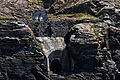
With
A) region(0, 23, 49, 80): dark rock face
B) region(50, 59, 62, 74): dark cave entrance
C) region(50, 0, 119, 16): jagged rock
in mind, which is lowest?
region(50, 59, 62, 74): dark cave entrance

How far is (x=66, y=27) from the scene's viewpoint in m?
32.0

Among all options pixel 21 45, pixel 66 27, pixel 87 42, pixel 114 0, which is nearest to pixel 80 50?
pixel 87 42

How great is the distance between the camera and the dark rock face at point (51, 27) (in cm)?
3084

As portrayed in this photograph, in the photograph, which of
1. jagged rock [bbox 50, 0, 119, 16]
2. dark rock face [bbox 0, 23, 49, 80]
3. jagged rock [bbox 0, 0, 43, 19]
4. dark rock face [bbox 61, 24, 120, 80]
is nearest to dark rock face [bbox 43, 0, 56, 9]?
jagged rock [bbox 0, 0, 43, 19]

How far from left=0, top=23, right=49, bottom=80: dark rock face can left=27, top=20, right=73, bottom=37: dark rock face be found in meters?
2.24

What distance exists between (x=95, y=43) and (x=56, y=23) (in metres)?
5.66

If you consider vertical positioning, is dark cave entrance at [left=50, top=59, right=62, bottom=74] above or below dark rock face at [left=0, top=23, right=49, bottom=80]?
below

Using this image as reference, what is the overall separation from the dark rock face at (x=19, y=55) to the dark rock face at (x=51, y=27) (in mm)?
2240

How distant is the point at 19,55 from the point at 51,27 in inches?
228

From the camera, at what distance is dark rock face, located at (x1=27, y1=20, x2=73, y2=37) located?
3084cm

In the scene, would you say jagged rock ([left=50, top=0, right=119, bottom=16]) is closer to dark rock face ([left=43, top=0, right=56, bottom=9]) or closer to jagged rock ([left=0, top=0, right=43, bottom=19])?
jagged rock ([left=0, top=0, right=43, bottom=19])

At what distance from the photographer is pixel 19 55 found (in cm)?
2797

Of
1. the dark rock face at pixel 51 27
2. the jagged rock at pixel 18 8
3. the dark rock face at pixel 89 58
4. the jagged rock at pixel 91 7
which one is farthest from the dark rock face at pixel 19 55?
the jagged rock at pixel 18 8

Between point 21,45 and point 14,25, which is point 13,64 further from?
point 14,25
